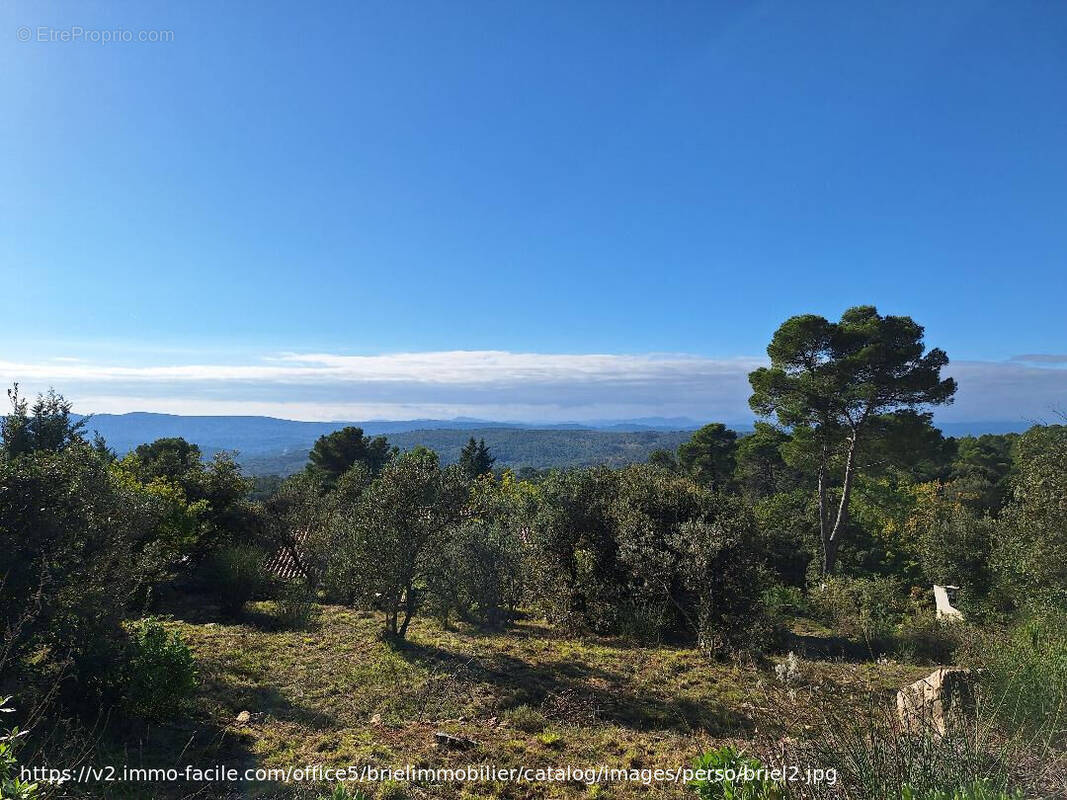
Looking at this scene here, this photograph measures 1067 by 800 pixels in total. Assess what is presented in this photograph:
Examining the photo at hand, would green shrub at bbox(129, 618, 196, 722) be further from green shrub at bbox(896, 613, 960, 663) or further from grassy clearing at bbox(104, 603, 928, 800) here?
green shrub at bbox(896, 613, 960, 663)

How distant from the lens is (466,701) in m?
7.88

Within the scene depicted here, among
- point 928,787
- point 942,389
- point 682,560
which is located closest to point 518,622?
point 682,560

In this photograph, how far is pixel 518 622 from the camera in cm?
1407

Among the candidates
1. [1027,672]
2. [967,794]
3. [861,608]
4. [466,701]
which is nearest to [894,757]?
[967,794]

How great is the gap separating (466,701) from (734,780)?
532cm

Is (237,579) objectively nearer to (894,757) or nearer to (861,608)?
(894,757)

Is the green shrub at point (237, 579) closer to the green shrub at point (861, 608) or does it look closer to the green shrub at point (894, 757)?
the green shrub at point (894, 757)

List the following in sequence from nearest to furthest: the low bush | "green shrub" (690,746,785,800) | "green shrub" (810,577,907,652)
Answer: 1. the low bush
2. "green shrub" (690,746,785,800)
3. "green shrub" (810,577,907,652)

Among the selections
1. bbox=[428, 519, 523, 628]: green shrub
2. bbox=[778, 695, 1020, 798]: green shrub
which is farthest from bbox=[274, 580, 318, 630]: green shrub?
bbox=[778, 695, 1020, 798]: green shrub

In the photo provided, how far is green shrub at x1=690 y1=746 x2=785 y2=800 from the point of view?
348cm

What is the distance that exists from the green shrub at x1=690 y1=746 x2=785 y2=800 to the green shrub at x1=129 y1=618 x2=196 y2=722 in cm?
656

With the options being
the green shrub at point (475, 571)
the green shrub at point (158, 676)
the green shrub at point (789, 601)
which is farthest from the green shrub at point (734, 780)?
the green shrub at point (789, 601)

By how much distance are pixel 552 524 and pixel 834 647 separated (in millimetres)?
7753

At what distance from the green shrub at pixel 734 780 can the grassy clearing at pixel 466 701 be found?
1.15 m
